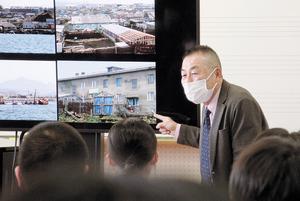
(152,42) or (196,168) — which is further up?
(152,42)

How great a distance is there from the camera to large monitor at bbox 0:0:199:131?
2.21 metres

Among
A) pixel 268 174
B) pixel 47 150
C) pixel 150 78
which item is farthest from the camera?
pixel 150 78

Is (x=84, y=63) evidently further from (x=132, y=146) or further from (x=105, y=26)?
(x=132, y=146)

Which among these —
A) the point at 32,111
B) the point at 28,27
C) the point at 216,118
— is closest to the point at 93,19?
the point at 28,27

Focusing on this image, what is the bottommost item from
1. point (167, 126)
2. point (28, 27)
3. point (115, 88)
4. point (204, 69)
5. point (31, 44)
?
point (167, 126)

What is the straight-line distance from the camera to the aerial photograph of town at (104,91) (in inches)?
87.2

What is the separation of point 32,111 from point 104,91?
0.56 metres

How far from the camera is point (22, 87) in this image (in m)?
2.24

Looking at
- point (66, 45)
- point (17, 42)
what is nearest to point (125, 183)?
point (66, 45)

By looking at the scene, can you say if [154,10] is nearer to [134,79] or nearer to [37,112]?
[134,79]

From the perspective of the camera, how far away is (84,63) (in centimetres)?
222

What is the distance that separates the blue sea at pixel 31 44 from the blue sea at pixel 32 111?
397 millimetres

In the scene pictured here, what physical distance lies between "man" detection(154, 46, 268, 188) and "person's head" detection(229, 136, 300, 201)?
116cm

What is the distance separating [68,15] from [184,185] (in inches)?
84.0
